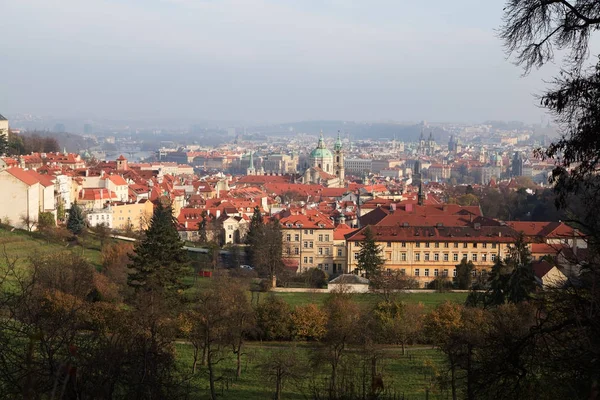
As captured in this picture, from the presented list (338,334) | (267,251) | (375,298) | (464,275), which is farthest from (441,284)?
(338,334)

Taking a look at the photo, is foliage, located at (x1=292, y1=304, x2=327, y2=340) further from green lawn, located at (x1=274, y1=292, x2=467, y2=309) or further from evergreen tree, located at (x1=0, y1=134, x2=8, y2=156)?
evergreen tree, located at (x1=0, y1=134, x2=8, y2=156)

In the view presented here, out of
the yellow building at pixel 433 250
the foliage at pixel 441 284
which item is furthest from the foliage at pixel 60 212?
the foliage at pixel 441 284

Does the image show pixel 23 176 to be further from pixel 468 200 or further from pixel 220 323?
pixel 468 200

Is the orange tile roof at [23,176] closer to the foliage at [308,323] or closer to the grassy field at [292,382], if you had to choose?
the grassy field at [292,382]

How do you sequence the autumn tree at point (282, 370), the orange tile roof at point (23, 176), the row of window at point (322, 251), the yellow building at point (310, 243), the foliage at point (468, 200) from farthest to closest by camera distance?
the foliage at point (468, 200) → the yellow building at point (310, 243) → the row of window at point (322, 251) → the orange tile roof at point (23, 176) → the autumn tree at point (282, 370)

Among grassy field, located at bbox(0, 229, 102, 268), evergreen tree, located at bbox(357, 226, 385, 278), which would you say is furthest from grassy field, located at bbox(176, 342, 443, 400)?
grassy field, located at bbox(0, 229, 102, 268)

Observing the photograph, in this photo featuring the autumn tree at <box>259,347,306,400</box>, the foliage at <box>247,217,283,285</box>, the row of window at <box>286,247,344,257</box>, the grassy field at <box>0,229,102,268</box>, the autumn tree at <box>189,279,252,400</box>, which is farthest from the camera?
the row of window at <box>286,247,344,257</box>
